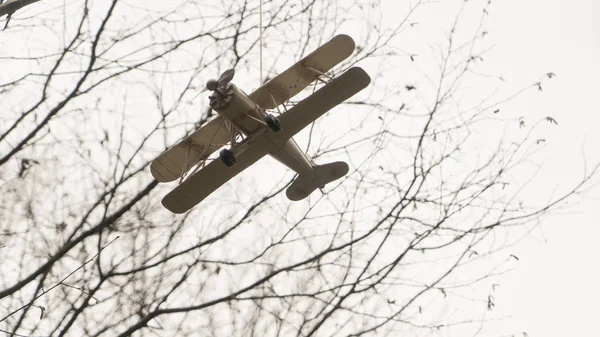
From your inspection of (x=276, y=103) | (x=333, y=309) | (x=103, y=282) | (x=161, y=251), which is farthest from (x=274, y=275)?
(x=276, y=103)

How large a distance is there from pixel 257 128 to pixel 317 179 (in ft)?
3.29

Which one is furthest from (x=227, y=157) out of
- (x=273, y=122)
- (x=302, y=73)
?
(x=302, y=73)

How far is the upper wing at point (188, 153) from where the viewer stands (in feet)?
15.6

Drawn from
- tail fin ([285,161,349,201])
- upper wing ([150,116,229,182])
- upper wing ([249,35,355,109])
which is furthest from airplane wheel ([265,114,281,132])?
tail fin ([285,161,349,201])

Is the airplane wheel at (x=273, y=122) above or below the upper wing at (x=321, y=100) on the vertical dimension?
below

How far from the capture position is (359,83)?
4.21 metres

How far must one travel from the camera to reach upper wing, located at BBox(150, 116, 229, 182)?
4770 mm

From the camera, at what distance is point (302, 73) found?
4699mm

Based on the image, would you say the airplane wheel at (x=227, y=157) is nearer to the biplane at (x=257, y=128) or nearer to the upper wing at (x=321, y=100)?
the biplane at (x=257, y=128)

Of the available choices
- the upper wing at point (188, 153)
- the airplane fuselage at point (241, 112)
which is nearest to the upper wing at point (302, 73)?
the airplane fuselage at point (241, 112)

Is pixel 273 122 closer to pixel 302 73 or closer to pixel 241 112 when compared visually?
pixel 241 112

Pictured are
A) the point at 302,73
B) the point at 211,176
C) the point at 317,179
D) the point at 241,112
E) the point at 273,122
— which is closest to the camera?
the point at 273,122

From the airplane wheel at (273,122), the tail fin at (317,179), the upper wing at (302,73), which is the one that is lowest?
the airplane wheel at (273,122)

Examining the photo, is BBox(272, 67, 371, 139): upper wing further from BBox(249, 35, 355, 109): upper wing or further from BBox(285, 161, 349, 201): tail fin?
BBox(285, 161, 349, 201): tail fin
